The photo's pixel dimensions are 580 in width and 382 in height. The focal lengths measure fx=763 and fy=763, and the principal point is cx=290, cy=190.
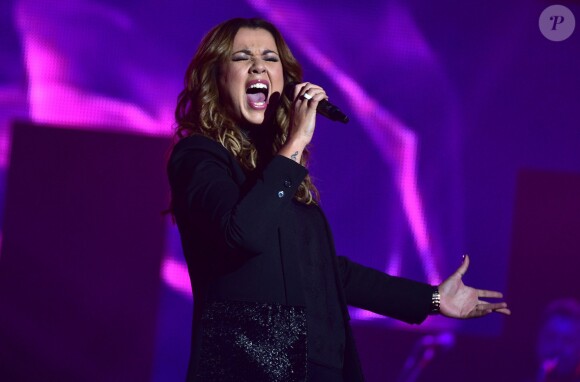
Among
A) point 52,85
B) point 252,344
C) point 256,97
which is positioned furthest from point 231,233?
point 52,85

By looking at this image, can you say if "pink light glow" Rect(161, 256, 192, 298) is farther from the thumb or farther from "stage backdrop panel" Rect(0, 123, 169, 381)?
the thumb

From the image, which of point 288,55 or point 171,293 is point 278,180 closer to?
point 288,55

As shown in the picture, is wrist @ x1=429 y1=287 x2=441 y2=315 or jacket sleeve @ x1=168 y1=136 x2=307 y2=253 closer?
jacket sleeve @ x1=168 y1=136 x2=307 y2=253

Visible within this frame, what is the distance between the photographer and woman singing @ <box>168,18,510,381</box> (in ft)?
4.17

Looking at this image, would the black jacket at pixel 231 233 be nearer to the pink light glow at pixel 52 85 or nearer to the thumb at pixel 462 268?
the thumb at pixel 462 268

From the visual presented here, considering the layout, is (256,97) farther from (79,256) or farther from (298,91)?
(79,256)

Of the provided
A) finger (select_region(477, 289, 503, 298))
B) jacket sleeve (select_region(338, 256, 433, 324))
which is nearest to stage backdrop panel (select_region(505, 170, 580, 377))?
finger (select_region(477, 289, 503, 298))

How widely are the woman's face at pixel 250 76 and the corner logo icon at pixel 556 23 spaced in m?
1.61

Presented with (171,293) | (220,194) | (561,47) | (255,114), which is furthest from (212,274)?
(561,47)

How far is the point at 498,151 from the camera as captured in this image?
2.86m

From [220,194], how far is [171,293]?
4.94 ft

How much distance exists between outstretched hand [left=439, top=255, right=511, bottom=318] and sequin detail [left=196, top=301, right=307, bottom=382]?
23.6 inches

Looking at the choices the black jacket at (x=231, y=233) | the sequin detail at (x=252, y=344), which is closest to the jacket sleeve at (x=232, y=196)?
the black jacket at (x=231, y=233)

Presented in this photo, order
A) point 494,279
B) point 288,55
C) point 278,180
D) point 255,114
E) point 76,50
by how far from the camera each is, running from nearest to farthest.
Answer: point 278,180 < point 255,114 < point 288,55 < point 76,50 < point 494,279
